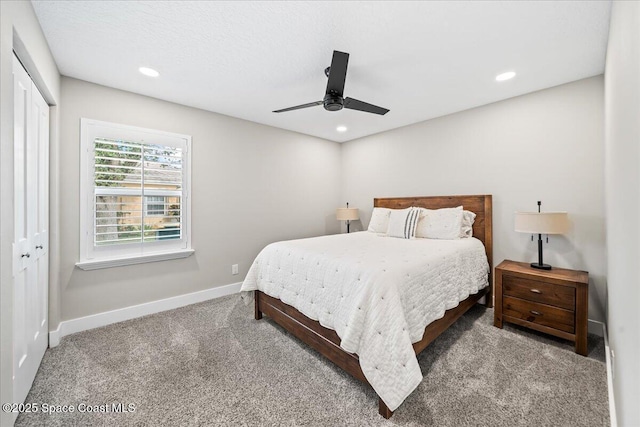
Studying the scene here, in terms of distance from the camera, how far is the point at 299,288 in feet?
7.07

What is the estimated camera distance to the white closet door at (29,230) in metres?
1.52

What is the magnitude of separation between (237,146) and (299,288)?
2.39 meters

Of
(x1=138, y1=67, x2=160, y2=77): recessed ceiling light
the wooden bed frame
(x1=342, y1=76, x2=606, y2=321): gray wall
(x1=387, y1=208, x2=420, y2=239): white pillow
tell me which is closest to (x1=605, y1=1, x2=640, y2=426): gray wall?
the wooden bed frame

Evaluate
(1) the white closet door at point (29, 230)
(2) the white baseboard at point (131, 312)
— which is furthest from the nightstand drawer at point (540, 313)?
(1) the white closet door at point (29, 230)

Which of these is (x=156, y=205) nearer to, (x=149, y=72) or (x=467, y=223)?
(x=149, y=72)

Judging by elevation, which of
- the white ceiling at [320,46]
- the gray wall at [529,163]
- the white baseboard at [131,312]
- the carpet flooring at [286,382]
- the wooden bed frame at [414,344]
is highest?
the white ceiling at [320,46]

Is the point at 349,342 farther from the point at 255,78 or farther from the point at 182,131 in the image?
the point at 182,131

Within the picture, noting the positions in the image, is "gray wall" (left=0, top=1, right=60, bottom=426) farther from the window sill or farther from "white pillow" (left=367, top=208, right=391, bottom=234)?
"white pillow" (left=367, top=208, right=391, bottom=234)

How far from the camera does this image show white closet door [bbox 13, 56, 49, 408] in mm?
1520

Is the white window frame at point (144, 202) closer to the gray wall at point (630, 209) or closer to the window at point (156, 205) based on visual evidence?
the window at point (156, 205)

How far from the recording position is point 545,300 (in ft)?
7.40

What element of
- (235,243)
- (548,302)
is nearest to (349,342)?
(548,302)

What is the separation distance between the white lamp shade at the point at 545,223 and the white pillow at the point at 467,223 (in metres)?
0.68

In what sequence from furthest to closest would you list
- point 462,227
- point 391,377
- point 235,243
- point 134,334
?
point 235,243, point 462,227, point 134,334, point 391,377
